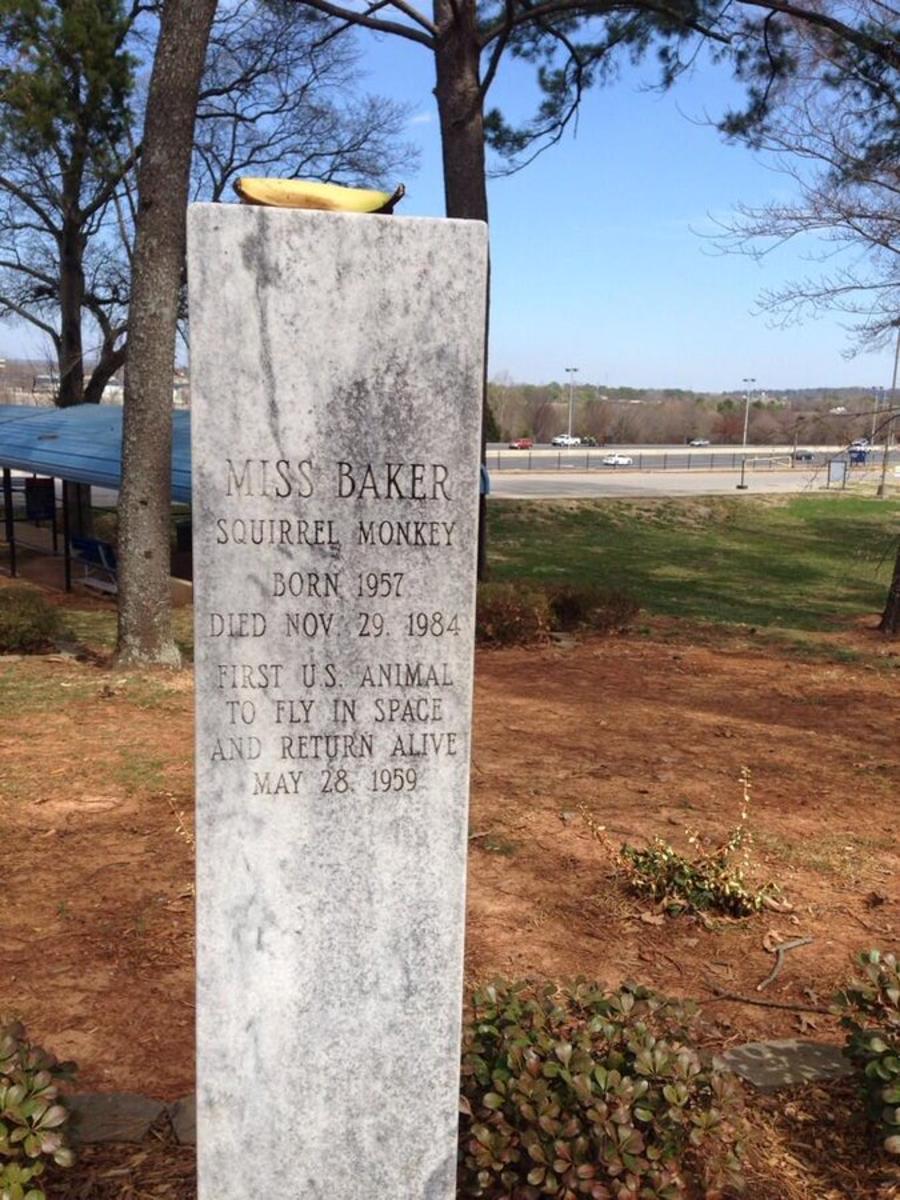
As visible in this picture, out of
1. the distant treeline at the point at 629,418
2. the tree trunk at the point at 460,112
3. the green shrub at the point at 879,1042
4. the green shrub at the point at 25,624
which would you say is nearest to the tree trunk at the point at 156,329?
the green shrub at the point at 25,624

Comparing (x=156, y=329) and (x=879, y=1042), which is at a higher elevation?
(x=156, y=329)

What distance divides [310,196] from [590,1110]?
7.31 ft

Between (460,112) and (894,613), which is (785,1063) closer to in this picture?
(894,613)

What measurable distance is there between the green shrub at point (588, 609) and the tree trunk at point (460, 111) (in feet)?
4.57

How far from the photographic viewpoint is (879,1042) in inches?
108

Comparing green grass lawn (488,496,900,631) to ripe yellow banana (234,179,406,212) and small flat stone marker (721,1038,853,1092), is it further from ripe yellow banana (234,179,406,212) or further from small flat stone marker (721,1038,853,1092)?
ripe yellow banana (234,179,406,212)

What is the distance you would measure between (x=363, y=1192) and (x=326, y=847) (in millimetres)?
910

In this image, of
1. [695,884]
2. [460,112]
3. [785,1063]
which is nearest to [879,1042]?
[785,1063]

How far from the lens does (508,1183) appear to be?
8.16 feet

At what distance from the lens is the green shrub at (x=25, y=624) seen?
9.29 m

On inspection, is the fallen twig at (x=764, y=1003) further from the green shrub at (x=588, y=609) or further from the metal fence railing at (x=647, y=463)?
the metal fence railing at (x=647, y=463)

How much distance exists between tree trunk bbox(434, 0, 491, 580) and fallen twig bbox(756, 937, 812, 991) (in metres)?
8.20

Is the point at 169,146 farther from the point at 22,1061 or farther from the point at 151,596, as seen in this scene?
the point at 22,1061

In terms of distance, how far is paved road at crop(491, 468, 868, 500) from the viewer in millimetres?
32656
